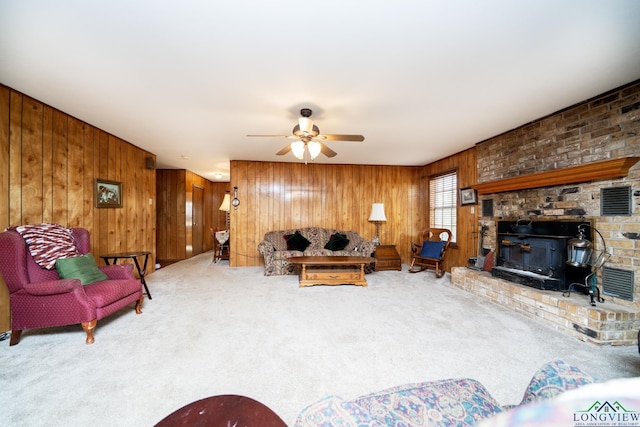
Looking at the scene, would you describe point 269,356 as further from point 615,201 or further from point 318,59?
point 615,201

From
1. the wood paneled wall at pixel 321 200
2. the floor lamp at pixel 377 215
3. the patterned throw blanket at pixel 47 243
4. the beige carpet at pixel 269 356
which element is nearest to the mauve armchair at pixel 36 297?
the patterned throw blanket at pixel 47 243

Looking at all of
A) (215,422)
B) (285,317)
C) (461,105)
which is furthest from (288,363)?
(461,105)

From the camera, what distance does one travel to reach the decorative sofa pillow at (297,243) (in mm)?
5430

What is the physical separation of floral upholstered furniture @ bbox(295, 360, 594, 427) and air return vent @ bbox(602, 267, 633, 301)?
260 cm

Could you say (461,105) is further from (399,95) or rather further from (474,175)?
(474,175)

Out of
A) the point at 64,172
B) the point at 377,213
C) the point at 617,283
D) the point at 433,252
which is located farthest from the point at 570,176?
the point at 64,172

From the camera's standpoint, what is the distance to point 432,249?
511 centimetres

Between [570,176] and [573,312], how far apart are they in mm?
1446

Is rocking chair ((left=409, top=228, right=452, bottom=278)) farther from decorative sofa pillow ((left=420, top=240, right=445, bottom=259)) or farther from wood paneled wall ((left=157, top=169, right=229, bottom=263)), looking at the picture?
wood paneled wall ((left=157, top=169, right=229, bottom=263))

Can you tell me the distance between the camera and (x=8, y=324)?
8.44 ft

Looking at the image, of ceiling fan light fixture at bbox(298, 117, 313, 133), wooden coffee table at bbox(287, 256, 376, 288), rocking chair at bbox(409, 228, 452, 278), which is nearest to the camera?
ceiling fan light fixture at bbox(298, 117, 313, 133)

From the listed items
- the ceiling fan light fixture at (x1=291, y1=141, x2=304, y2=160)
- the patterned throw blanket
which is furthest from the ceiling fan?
the patterned throw blanket

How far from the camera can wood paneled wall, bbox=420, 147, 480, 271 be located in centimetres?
460

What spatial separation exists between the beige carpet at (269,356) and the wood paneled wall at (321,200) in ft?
8.76
